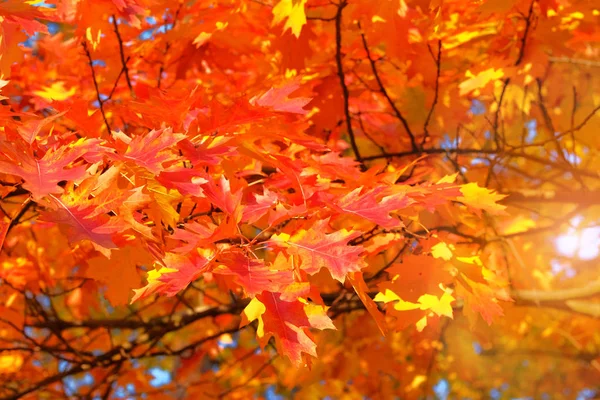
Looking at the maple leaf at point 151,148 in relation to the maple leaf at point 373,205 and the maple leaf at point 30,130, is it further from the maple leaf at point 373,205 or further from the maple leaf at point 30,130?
the maple leaf at point 373,205

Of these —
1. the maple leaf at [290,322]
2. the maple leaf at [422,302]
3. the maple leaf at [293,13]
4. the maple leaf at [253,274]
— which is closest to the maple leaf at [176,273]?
the maple leaf at [253,274]

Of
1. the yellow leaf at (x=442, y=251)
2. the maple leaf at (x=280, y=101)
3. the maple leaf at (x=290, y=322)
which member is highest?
the maple leaf at (x=280, y=101)

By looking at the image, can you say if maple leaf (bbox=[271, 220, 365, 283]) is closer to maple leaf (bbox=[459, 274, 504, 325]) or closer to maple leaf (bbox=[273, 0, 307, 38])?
maple leaf (bbox=[459, 274, 504, 325])

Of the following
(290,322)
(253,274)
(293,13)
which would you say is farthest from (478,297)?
(293,13)

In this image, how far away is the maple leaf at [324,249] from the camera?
4.14ft

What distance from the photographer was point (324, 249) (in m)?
1.30

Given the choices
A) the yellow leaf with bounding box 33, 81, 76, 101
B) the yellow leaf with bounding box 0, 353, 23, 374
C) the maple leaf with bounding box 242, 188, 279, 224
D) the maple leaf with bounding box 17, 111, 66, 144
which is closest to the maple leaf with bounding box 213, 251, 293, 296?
the maple leaf with bounding box 242, 188, 279, 224

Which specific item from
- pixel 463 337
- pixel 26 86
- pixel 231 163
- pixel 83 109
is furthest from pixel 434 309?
pixel 463 337

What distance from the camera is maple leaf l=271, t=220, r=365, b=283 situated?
126cm

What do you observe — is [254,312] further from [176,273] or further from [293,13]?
[293,13]

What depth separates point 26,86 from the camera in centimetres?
243

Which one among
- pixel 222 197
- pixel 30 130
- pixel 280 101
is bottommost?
pixel 222 197

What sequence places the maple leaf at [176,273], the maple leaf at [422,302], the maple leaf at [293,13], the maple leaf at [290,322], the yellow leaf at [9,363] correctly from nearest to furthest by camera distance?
the maple leaf at [176,273]
the maple leaf at [290,322]
the maple leaf at [422,302]
the maple leaf at [293,13]
the yellow leaf at [9,363]

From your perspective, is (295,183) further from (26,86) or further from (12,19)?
(26,86)
